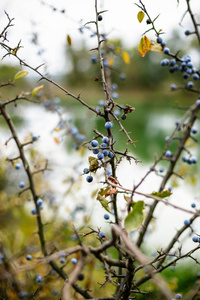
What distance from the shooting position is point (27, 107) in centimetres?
783

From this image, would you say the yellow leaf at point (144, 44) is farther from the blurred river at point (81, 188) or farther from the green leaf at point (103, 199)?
→ the blurred river at point (81, 188)

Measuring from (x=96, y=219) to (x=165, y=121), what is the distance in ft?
43.3

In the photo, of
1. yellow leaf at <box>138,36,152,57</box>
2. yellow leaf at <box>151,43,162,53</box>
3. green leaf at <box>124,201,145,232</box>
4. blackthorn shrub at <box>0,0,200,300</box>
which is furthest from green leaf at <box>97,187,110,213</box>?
yellow leaf at <box>151,43,162,53</box>

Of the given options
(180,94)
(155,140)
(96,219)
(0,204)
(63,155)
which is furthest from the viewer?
(180,94)

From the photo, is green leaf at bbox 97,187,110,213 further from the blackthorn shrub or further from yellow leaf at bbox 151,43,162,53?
yellow leaf at bbox 151,43,162,53

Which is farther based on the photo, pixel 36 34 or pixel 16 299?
pixel 36 34

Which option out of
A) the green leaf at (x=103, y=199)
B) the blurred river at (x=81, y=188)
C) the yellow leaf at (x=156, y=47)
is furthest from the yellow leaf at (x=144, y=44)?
the blurred river at (x=81, y=188)

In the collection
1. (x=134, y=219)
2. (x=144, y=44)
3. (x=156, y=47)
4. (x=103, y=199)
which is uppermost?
(x=156, y=47)

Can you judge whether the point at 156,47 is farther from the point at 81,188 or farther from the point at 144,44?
the point at 81,188

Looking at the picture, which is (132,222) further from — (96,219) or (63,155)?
(63,155)

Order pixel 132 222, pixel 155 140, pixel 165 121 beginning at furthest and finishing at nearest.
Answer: pixel 165 121
pixel 155 140
pixel 132 222

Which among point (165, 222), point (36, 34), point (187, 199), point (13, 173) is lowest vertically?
point (165, 222)

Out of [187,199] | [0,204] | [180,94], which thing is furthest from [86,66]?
[0,204]

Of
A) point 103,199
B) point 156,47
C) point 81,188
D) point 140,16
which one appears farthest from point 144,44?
point 81,188
